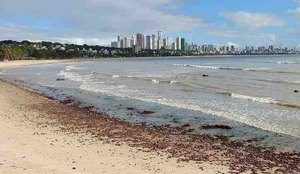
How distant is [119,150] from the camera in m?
13.2

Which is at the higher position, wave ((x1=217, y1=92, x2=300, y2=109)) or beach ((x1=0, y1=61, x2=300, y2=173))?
beach ((x1=0, y1=61, x2=300, y2=173))

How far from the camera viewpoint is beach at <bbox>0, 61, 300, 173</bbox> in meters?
11.0

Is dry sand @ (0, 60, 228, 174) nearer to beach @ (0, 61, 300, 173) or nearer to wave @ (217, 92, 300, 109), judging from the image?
beach @ (0, 61, 300, 173)

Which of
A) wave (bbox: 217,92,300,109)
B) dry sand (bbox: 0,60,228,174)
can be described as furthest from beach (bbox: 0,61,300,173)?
wave (bbox: 217,92,300,109)

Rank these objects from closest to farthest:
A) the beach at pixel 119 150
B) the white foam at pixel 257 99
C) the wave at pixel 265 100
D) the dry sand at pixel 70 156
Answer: the dry sand at pixel 70 156 < the beach at pixel 119 150 < the wave at pixel 265 100 < the white foam at pixel 257 99

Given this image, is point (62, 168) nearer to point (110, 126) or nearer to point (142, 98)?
point (110, 126)

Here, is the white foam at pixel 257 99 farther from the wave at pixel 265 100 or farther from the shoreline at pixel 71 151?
the shoreline at pixel 71 151

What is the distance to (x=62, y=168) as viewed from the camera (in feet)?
34.3

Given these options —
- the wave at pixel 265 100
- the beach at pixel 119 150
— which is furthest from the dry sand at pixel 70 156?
the wave at pixel 265 100

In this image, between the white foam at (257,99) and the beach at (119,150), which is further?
the white foam at (257,99)

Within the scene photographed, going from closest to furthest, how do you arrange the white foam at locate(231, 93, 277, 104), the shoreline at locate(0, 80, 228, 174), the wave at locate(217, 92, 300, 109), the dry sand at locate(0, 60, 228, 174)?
1. the dry sand at locate(0, 60, 228, 174)
2. the shoreline at locate(0, 80, 228, 174)
3. the wave at locate(217, 92, 300, 109)
4. the white foam at locate(231, 93, 277, 104)

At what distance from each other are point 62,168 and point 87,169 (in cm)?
61

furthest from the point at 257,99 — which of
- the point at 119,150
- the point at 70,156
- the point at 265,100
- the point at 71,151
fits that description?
the point at 70,156

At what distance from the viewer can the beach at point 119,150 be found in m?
11.0
